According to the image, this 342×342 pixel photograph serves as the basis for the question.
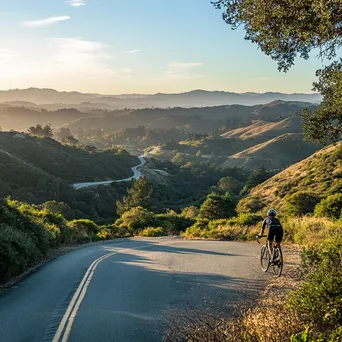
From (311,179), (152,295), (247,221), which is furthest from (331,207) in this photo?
(311,179)

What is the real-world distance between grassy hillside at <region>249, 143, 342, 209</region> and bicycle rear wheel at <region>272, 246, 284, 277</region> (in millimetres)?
38326

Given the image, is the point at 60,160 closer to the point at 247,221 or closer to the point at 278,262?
the point at 247,221

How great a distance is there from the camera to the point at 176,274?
1084cm

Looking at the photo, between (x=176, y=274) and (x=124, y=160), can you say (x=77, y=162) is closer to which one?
(x=124, y=160)

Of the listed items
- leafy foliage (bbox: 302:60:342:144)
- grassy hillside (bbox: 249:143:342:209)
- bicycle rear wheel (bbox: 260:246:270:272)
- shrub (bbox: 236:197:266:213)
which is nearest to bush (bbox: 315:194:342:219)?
leafy foliage (bbox: 302:60:342:144)

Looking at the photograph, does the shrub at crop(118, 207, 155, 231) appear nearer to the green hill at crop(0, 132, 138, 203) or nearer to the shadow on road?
the shadow on road

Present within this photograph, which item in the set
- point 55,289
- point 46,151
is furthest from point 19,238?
point 46,151

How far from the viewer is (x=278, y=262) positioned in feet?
32.2

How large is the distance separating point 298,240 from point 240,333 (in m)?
11.4

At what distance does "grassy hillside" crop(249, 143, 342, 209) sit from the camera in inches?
2033

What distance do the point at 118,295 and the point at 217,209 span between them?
125 feet

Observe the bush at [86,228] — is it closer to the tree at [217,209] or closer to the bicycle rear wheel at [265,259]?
the tree at [217,209]

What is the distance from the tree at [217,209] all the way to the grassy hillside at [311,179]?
6.57 metres

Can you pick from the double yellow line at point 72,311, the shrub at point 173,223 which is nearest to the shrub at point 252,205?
the shrub at point 173,223
